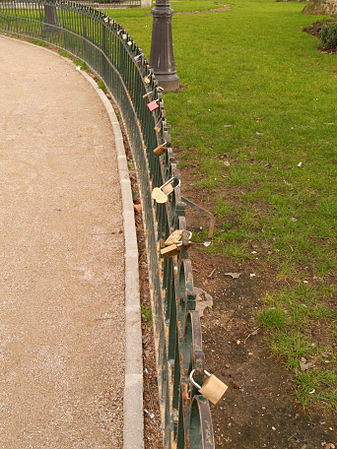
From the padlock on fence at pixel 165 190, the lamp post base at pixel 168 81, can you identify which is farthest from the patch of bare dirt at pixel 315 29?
the padlock on fence at pixel 165 190

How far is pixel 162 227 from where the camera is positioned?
367cm

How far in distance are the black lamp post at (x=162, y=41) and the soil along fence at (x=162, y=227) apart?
94cm

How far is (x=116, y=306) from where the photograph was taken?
4391 mm

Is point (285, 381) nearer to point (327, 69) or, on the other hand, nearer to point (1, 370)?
point (1, 370)

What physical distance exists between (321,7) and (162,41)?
14.3 meters

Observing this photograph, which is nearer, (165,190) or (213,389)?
(213,389)

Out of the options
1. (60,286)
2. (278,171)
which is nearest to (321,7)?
(278,171)

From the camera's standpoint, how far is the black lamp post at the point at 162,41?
9.82 metres

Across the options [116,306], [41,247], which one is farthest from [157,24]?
[116,306]

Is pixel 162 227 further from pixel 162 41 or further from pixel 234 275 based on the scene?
pixel 162 41

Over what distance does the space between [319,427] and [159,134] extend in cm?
251

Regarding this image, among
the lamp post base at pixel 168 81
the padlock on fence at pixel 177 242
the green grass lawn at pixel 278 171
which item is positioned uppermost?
the padlock on fence at pixel 177 242

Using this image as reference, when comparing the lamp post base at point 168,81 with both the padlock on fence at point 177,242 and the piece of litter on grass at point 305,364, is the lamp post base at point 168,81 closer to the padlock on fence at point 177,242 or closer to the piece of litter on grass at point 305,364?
the piece of litter on grass at point 305,364

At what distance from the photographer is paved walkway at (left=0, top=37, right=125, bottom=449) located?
11.0 ft
